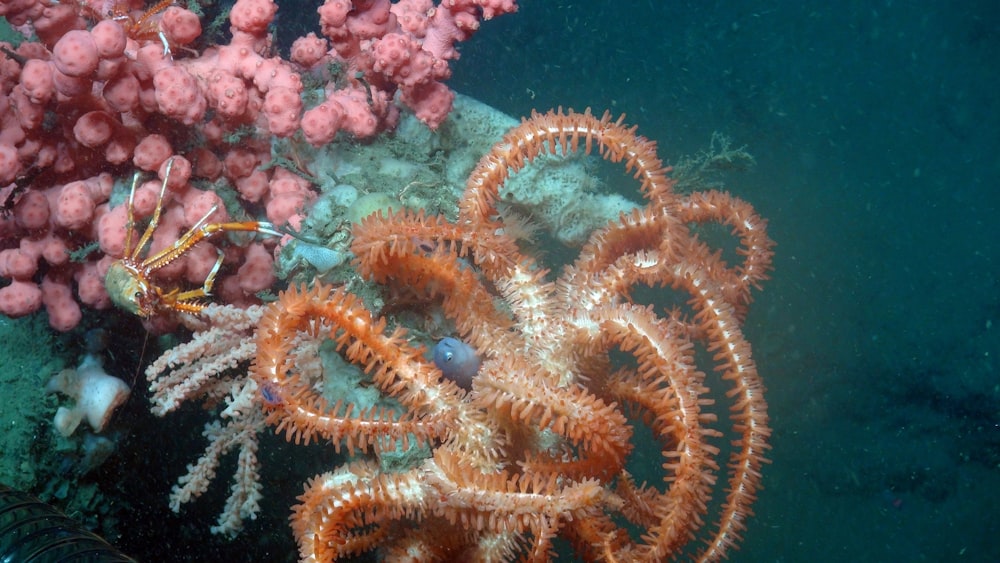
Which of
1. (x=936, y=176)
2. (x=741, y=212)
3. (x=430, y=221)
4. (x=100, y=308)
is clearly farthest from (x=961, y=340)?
(x=100, y=308)

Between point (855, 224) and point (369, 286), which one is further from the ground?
point (369, 286)

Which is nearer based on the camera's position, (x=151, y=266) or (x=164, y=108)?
(x=164, y=108)

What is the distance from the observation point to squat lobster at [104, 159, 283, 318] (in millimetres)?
2691

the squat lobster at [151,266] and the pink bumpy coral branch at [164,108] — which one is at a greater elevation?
the pink bumpy coral branch at [164,108]

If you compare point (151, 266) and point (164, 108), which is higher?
point (164, 108)

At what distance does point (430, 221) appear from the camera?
2.21 m

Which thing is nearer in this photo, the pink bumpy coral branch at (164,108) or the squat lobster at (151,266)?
the pink bumpy coral branch at (164,108)

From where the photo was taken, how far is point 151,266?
9.02 ft

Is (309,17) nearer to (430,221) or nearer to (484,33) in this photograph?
(430,221)

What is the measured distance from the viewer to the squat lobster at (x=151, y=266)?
2691 mm

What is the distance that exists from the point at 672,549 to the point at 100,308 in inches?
120

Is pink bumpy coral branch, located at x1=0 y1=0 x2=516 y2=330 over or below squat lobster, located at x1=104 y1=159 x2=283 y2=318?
over

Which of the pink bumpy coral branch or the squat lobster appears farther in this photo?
the squat lobster

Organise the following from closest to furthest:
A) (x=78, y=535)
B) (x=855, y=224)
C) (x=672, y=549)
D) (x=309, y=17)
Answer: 1. (x=78, y=535)
2. (x=672, y=549)
3. (x=309, y=17)
4. (x=855, y=224)
